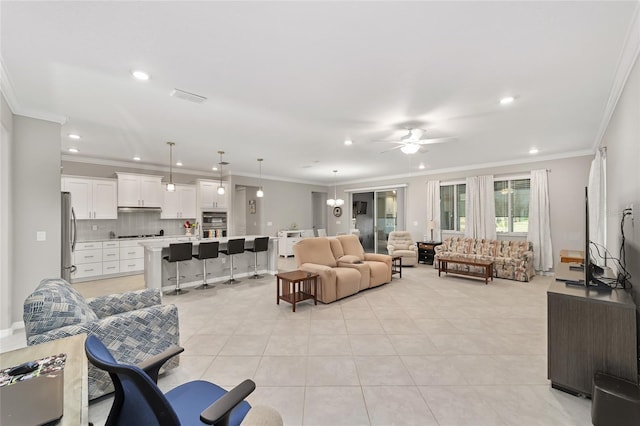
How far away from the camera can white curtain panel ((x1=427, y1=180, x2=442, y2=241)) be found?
8.12 m

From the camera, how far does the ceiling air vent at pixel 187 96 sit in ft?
9.59

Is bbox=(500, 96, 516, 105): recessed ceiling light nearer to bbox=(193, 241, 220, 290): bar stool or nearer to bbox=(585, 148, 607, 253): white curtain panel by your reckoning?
bbox=(585, 148, 607, 253): white curtain panel

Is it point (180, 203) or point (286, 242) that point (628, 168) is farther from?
point (180, 203)

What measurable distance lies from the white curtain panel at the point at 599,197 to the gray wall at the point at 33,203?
24.6 ft

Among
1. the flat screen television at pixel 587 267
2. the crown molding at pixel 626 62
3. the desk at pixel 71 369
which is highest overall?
the crown molding at pixel 626 62

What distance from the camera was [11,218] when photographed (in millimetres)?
3348

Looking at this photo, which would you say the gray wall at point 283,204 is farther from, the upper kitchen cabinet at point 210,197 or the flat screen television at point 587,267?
the flat screen television at point 587,267

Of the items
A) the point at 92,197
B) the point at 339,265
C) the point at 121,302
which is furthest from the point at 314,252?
the point at 92,197

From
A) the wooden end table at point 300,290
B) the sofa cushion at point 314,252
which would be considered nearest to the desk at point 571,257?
the sofa cushion at point 314,252

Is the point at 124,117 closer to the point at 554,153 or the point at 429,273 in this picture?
the point at 429,273

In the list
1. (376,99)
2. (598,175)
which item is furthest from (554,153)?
(376,99)

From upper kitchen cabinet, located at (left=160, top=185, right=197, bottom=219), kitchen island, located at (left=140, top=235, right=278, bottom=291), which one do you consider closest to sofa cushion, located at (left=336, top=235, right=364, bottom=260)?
kitchen island, located at (left=140, top=235, right=278, bottom=291)

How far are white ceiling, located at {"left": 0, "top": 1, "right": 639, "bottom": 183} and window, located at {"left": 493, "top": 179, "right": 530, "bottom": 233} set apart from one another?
2.28 meters

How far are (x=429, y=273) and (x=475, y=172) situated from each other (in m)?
3.09
